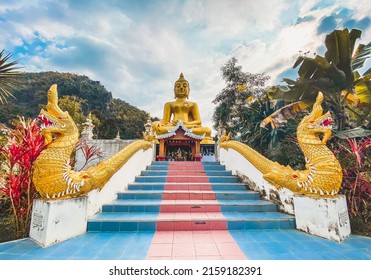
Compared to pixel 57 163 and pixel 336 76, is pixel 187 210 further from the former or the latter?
pixel 336 76

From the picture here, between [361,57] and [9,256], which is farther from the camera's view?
[361,57]

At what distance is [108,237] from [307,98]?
6.66 metres

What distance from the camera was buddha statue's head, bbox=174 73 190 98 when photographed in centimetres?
1105

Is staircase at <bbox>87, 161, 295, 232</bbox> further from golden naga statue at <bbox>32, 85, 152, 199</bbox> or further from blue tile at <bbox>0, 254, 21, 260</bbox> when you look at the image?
blue tile at <bbox>0, 254, 21, 260</bbox>

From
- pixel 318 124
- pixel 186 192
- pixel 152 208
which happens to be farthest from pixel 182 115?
pixel 318 124

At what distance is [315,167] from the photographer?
3217 mm

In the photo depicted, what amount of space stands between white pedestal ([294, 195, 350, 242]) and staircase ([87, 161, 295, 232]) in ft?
0.92

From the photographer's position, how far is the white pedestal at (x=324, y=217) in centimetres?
294

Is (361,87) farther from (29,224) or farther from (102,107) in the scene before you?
(102,107)

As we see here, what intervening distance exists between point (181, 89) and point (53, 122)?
8573mm

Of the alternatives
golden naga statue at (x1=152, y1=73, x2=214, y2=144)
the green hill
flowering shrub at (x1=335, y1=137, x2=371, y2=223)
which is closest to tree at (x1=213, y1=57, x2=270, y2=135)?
golden naga statue at (x1=152, y1=73, x2=214, y2=144)

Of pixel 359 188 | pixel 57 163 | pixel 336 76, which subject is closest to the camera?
pixel 57 163

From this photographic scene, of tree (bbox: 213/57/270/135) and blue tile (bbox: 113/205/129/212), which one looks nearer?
blue tile (bbox: 113/205/129/212)
